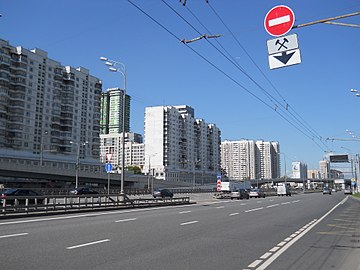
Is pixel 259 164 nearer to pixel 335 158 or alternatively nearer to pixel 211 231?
pixel 335 158

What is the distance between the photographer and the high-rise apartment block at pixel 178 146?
465 ft

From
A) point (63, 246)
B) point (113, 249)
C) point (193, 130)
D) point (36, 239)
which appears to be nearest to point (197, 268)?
point (113, 249)

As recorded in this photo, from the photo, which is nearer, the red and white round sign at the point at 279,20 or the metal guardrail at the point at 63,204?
the red and white round sign at the point at 279,20

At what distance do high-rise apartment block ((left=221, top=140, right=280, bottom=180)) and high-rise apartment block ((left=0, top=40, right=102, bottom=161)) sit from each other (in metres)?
72.8

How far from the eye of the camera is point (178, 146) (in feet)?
490

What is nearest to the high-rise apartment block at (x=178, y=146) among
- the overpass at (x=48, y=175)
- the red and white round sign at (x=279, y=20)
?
the overpass at (x=48, y=175)

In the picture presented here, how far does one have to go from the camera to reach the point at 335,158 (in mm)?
75125

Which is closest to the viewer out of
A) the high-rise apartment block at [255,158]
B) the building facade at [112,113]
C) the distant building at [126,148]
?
the building facade at [112,113]

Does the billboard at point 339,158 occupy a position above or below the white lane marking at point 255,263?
above

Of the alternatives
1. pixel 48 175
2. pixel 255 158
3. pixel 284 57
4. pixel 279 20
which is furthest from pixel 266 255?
pixel 255 158

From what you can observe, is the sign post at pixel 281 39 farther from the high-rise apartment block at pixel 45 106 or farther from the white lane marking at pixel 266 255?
the high-rise apartment block at pixel 45 106

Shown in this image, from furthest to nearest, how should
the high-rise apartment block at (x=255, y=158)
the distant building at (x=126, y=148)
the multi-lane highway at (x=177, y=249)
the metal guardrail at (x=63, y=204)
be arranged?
the high-rise apartment block at (x=255, y=158) < the distant building at (x=126, y=148) < the metal guardrail at (x=63, y=204) < the multi-lane highway at (x=177, y=249)

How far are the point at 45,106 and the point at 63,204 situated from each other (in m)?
93.0

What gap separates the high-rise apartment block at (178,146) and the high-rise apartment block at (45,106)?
24.8 metres
